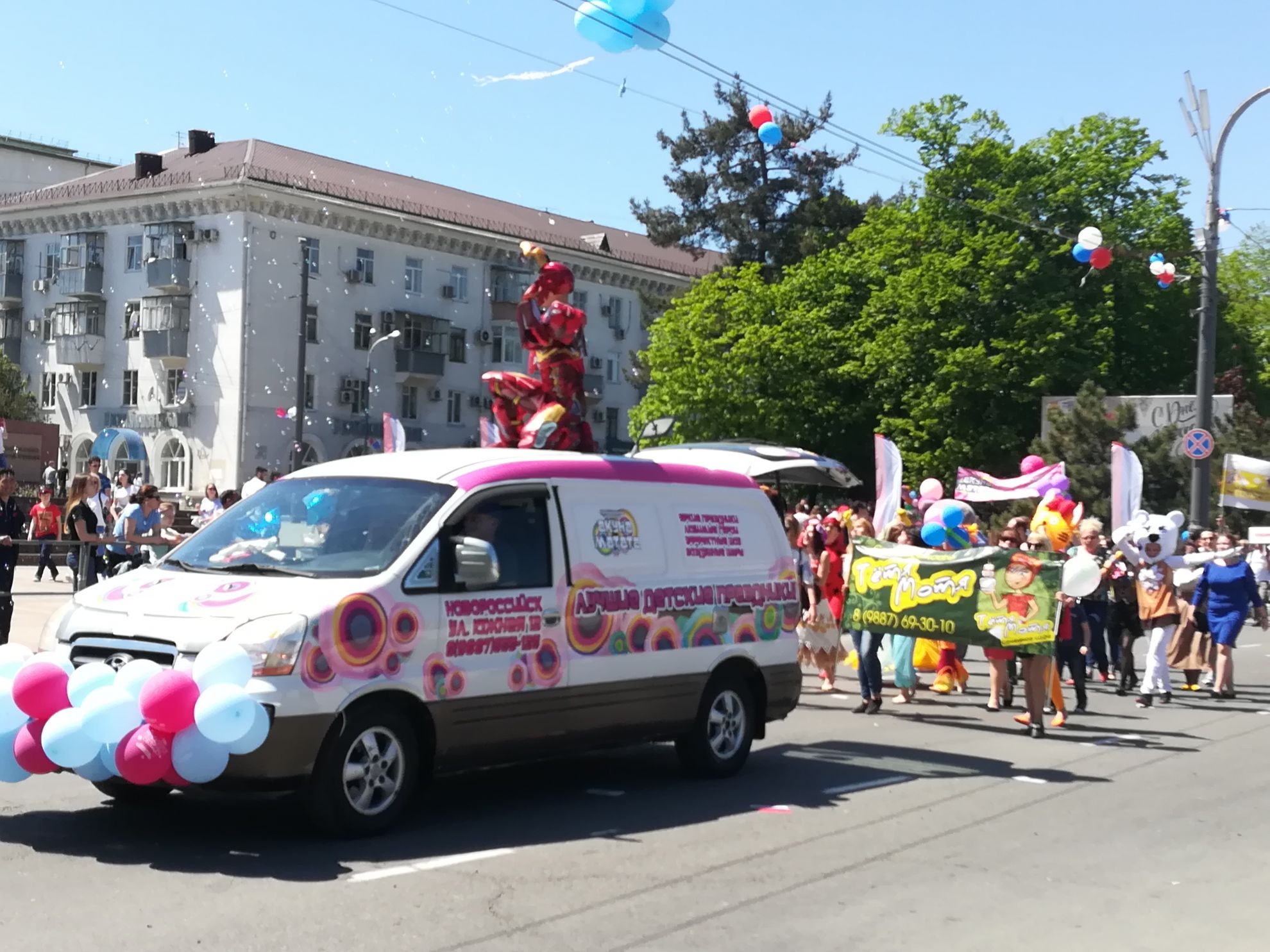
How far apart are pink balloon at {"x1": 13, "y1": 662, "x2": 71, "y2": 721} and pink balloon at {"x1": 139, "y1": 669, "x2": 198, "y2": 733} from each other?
59cm

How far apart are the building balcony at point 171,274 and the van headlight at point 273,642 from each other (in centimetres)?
5430

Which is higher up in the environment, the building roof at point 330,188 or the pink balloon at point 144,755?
the building roof at point 330,188

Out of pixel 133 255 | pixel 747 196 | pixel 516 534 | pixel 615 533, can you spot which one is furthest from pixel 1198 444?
pixel 133 255

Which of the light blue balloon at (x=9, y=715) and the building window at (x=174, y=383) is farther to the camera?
the building window at (x=174, y=383)

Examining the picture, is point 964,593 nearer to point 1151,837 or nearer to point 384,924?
point 1151,837

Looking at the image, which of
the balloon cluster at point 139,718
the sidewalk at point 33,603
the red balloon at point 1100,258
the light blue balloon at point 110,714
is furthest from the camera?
the red balloon at point 1100,258

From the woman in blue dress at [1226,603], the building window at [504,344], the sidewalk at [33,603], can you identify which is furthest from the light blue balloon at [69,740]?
the building window at [504,344]

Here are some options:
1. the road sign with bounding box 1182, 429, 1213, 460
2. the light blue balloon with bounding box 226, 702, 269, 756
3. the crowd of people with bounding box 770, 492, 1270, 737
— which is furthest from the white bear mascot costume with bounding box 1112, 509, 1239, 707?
the light blue balloon with bounding box 226, 702, 269, 756

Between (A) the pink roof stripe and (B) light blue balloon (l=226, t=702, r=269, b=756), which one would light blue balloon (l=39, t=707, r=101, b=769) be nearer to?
(B) light blue balloon (l=226, t=702, r=269, b=756)

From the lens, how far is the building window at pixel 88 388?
2486 inches

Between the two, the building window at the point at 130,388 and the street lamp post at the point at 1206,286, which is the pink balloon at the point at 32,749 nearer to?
the street lamp post at the point at 1206,286

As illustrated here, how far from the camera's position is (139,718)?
7203mm

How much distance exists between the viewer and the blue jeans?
1395 centimetres

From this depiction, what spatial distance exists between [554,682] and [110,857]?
8.47ft
